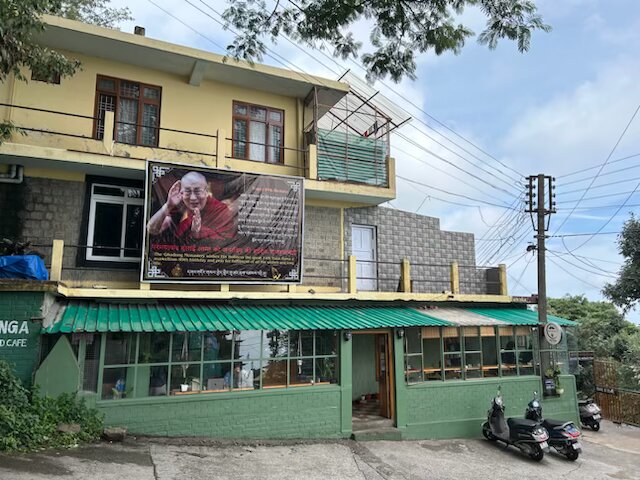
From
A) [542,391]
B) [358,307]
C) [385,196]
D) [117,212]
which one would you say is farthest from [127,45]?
[542,391]

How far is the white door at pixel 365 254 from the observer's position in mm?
13891

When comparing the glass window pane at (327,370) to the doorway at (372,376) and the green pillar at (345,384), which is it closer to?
the green pillar at (345,384)

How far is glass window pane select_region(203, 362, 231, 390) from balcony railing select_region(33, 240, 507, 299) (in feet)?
5.72

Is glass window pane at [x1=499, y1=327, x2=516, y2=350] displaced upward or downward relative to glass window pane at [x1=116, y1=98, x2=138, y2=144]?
downward

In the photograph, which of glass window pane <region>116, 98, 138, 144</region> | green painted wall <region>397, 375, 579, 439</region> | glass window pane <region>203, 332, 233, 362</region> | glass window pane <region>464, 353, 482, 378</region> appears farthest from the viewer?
glass window pane <region>464, 353, 482, 378</region>

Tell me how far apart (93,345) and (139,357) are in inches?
34.3

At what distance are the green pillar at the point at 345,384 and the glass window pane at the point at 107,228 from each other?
559 centimetres

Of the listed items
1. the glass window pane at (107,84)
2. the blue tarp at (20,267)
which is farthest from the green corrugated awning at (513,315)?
the glass window pane at (107,84)

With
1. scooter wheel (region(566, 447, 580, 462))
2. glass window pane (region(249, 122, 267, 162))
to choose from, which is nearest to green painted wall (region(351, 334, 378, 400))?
scooter wheel (region(566, 447, 580, 462))

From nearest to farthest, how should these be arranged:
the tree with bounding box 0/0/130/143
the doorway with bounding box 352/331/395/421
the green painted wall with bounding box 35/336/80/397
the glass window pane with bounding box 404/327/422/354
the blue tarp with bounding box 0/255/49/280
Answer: the tree with bounding box 0/0/130/143 → the green painted wall with bounding box 35/336/80/397 → the blue tarp with bounding box 0/255/49/280 → the doorway with bounding box 352/331/395/421 → the glass window pane with bounding box 404/327/422/354

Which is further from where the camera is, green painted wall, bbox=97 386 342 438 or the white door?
the white door

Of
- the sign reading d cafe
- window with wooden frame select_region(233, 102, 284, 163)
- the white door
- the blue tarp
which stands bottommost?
the sign reading d cafe

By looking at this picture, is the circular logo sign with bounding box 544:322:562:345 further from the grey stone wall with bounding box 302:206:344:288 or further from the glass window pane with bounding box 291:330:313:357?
the glass window pane with bounding box 291:330:313:357

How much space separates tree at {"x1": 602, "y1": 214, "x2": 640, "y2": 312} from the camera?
17.5 meters
